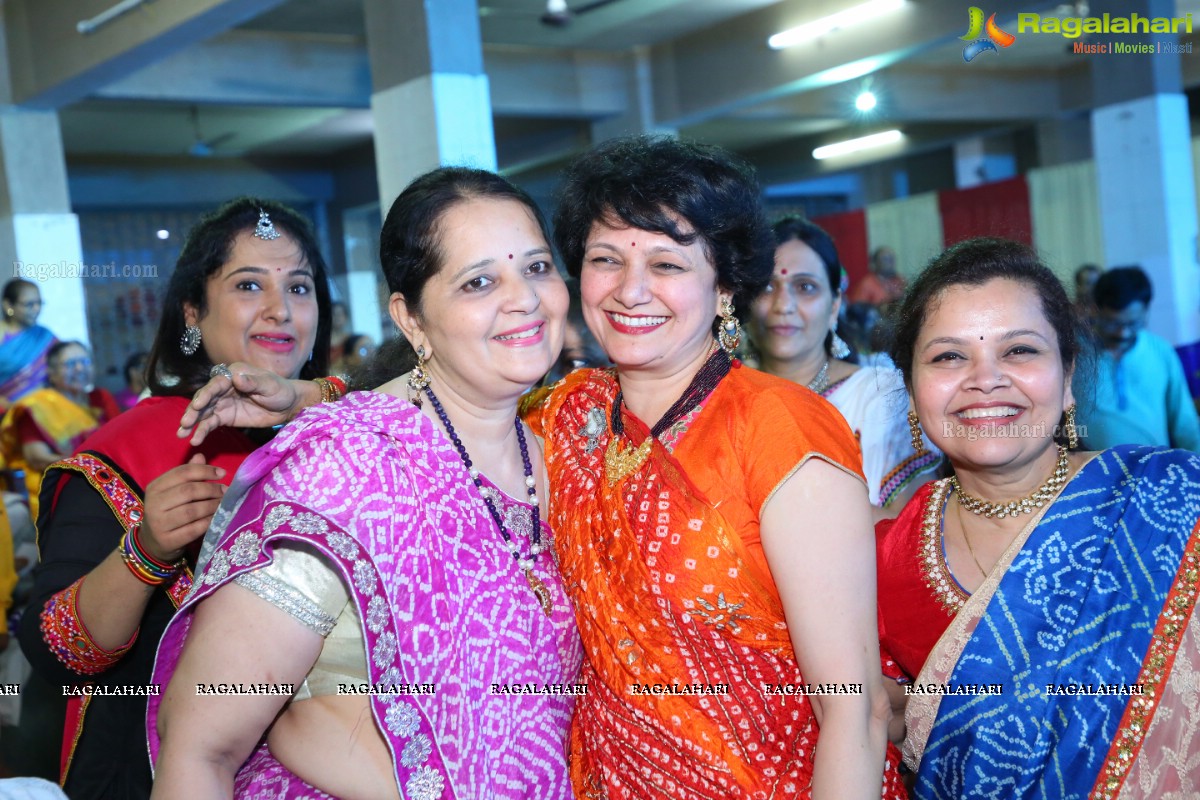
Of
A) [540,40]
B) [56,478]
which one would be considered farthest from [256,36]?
[56,478]

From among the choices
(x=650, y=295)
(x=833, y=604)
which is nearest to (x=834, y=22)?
(x=650, y=295)

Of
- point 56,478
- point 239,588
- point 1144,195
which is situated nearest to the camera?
point 239,588

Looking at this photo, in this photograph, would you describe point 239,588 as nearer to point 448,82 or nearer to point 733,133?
point 448,82

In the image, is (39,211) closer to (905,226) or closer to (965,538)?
(965,538)

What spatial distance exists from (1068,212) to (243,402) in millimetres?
11922

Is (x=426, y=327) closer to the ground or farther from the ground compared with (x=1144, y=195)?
closer to the ground

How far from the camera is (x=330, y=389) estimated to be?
2156mm

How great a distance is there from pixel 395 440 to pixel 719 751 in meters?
0.74

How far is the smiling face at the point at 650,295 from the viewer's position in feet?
5.98

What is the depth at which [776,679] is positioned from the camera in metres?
1.74

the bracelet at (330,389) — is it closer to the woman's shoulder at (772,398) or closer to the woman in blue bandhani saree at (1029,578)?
the woman's shoulder at (772,398)

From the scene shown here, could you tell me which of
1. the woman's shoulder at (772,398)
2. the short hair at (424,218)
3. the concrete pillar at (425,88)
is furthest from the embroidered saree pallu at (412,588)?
the concrete pillar at (425,88)

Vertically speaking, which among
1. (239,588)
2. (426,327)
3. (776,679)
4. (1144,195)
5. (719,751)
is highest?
(1144,195)

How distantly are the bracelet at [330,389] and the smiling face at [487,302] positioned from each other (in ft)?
1.36
